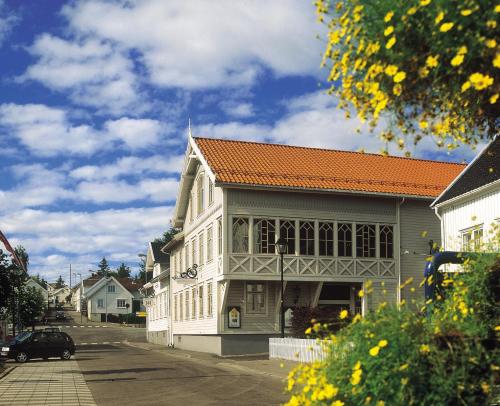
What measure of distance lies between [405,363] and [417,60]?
2.34 metres

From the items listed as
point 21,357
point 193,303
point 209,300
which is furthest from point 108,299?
point 21,357

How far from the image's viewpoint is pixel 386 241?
120 ft

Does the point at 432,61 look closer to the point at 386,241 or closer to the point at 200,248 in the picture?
the point at 386,241

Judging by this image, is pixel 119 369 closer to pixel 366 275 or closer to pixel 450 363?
pixel 366 275

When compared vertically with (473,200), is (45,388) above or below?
below

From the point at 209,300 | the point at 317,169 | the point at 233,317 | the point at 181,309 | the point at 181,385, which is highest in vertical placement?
the point at 317,169

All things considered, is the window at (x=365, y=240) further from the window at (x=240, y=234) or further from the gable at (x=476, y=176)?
the gable at (x=476, y=176)

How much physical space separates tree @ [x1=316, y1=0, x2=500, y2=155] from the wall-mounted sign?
1082 inches

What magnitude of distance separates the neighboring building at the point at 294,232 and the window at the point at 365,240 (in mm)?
49

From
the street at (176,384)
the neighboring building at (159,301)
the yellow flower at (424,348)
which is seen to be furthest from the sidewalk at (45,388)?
the neighboring building at (159,301)

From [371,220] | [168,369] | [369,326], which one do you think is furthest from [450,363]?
[371,220]

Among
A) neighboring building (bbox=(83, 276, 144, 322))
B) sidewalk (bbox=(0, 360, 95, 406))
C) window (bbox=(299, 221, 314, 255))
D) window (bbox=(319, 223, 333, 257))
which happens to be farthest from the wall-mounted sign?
neighboring building (bbox=(83, 276, 144, 322))

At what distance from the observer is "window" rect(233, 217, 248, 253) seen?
110 feet

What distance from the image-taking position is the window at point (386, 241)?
36.3m
